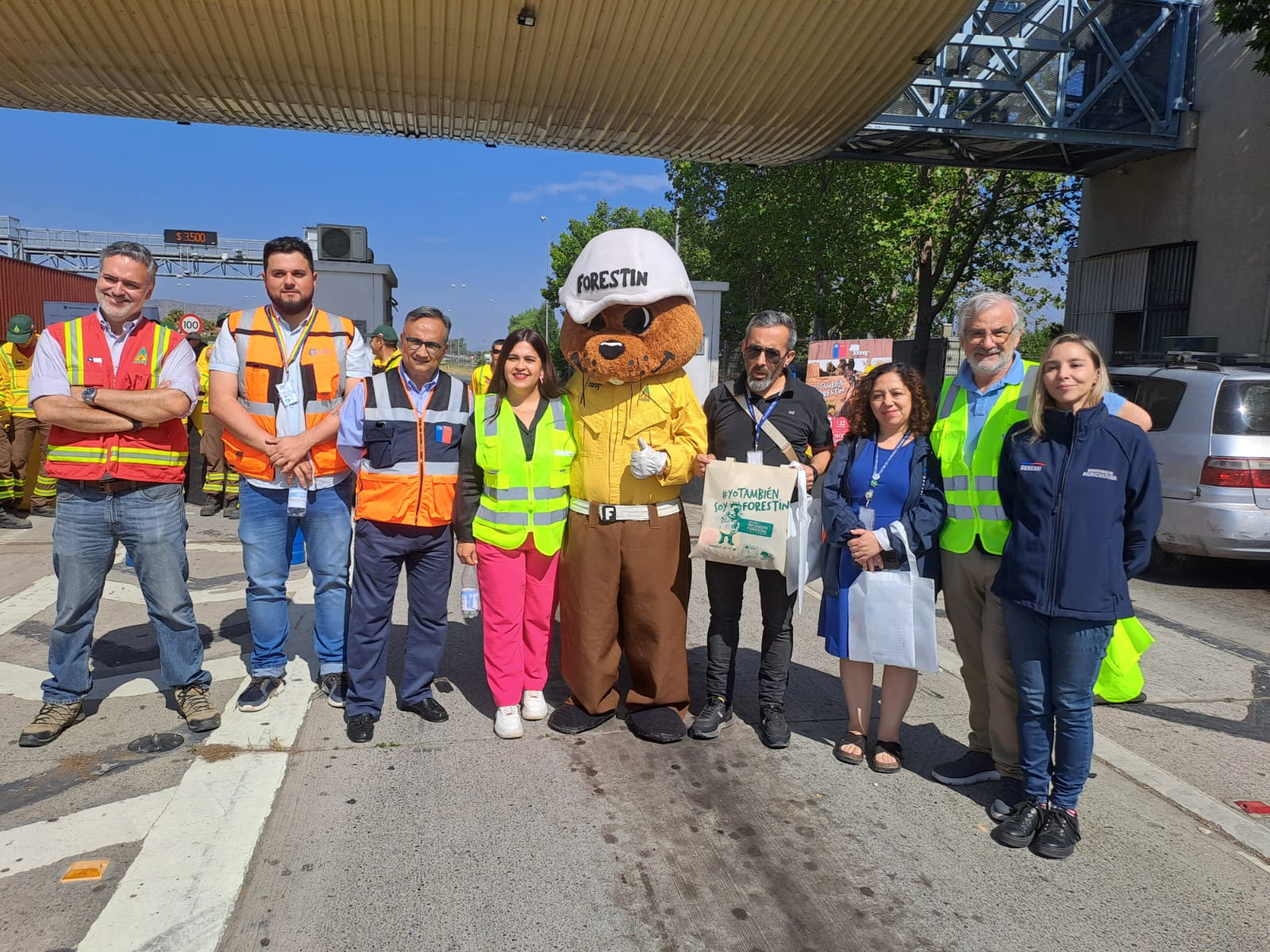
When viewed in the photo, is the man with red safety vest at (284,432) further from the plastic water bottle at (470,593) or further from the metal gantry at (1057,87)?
the metal gantry at (1057,87)

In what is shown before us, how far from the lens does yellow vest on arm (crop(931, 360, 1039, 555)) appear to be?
333 centimetres

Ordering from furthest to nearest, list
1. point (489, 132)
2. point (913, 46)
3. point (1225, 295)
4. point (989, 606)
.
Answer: point (1225, 295) → point (489, 132) → point (913, 46) → point (989, 606)

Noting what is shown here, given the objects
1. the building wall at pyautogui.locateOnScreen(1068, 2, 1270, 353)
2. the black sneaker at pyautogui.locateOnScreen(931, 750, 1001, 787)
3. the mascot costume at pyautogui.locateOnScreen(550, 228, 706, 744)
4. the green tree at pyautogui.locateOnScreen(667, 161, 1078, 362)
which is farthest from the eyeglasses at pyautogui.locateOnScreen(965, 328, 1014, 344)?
the green tree at pyautogui.locateOnScreen(667, 161, 1078, 362)

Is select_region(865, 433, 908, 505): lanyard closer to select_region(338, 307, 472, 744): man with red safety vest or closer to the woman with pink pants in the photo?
the woman with pink pants

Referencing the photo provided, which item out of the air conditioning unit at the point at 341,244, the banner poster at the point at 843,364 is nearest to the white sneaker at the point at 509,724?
the banner poster at the point at 843,364

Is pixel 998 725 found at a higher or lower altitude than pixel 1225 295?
lower

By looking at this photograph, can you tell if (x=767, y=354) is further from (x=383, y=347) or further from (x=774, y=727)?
(x=383, y=347)

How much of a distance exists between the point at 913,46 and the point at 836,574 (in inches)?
232

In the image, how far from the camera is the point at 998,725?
3.44 m

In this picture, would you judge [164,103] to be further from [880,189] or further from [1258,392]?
[880,189]

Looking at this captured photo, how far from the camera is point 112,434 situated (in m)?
3.60

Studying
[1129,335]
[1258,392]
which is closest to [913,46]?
[1258,392]

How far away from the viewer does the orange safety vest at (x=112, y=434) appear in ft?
11.7

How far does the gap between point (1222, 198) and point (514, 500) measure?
13.1 m
